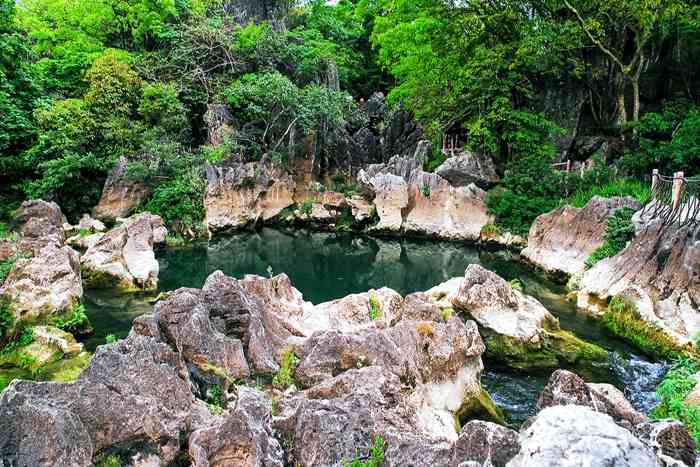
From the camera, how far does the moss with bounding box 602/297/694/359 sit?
403 inches

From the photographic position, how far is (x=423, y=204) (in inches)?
938

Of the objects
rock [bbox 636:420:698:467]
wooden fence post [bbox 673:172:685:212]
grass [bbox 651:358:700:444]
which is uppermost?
wooden fence post [bbox 673:172:685:212]

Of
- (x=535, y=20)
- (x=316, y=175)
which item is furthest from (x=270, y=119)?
(x=535, y=20)

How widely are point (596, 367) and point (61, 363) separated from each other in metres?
10.9

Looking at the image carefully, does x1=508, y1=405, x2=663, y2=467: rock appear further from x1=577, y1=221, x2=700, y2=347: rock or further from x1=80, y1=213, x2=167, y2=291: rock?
x1=80, y1=213, x2=167, y2=291: rock

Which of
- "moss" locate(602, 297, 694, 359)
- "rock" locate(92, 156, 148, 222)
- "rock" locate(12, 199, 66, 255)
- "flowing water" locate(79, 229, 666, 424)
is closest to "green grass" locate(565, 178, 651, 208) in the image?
"flowing water" locate(79, 229, 666, 424)

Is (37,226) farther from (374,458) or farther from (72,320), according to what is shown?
(374,458)

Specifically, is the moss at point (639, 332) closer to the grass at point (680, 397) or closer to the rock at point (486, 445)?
the grass at point (680, 397)

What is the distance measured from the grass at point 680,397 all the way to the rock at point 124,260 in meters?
13.8

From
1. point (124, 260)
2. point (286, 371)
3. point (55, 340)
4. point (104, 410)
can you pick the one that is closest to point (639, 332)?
point (286, 371)

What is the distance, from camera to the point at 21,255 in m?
11.4

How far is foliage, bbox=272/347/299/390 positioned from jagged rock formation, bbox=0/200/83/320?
6.39 meters

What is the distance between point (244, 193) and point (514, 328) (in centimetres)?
1831

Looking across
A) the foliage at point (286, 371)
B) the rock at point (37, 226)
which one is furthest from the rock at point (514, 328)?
the rock at point (37, 226)
